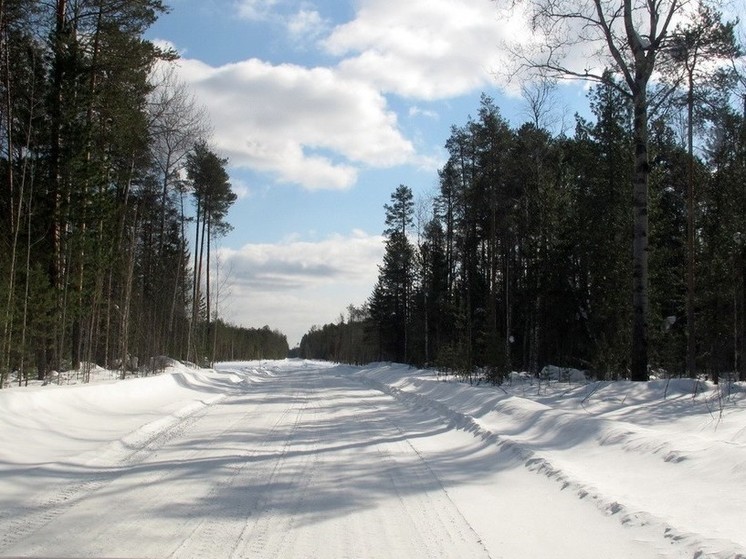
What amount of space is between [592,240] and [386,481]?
824 inches

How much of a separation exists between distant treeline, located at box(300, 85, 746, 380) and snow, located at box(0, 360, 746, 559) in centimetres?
1034

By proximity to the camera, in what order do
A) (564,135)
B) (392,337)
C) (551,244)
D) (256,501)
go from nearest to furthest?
(256,501) < (551,244) < (564,135) < (392,337)

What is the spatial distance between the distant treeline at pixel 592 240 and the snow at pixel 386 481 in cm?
1034

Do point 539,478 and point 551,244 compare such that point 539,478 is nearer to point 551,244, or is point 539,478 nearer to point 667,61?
point 667,61

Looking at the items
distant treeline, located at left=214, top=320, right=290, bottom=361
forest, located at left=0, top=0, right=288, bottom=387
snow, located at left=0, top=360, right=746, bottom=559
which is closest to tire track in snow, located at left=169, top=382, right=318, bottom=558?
snow, located at left=0, top=360, right=746, bottom=559

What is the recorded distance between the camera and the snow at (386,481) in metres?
5.11

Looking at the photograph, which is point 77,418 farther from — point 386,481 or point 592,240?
point 592,240

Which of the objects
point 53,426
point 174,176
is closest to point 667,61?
point 53,426

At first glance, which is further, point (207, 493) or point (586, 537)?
point (207, 493)

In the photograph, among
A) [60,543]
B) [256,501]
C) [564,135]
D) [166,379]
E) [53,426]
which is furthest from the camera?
[564,135]

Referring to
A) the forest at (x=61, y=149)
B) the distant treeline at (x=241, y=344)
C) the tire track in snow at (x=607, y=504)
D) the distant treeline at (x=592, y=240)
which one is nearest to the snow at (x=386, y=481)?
the tire track in snow at (x=607, y=504)

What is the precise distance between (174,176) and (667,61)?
2533 cm

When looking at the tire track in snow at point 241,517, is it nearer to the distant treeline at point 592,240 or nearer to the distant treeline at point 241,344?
the distant treeline at point 592,240

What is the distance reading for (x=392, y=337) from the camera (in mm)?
66188
